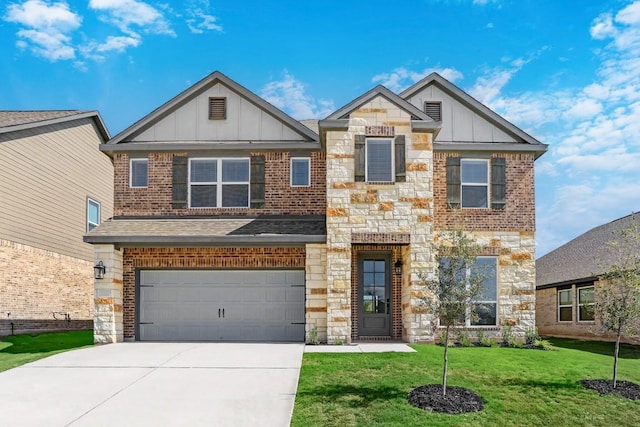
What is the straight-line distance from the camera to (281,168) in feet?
57.2

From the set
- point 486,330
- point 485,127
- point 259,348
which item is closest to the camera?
point 259,348

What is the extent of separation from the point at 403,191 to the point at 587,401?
6.90 metres

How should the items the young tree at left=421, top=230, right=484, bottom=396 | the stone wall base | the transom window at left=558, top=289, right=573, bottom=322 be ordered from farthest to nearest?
the transom window at left=558, top=289, right=573, bottom=322, the stone wall base, the young tree at left=421, top=230, right=484, bottom=396

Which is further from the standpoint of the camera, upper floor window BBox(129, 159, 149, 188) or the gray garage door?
upper floor window BBox(129, 159, 149, 188)

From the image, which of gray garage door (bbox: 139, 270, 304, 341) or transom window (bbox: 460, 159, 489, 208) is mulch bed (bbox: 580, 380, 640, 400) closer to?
transom window (bbox: 460, 159, 489, 208)

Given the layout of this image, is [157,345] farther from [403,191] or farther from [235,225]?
[403,191]

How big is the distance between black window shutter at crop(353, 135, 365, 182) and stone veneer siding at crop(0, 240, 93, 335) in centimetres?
1108

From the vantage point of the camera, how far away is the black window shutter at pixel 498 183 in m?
17.1

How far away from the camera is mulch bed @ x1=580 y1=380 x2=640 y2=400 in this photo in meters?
10.4

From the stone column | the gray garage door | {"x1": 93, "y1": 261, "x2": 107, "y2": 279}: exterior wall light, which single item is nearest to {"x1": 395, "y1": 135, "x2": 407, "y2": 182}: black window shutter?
the gray garage door

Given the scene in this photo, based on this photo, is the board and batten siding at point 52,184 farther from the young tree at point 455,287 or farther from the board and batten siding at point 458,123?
the young tree at point 455,287

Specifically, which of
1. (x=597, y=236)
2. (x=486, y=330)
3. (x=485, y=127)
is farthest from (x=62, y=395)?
(x=597, y=236)

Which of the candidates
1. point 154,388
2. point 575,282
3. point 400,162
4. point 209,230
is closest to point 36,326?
point 209,230

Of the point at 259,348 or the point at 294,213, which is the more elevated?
the point at 294,213
